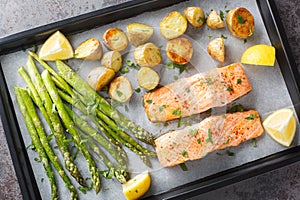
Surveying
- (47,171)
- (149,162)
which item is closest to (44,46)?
(47,171)

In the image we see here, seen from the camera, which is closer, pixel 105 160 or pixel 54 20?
pixel 105 160

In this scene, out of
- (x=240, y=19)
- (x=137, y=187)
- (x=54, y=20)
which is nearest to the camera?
(x=137, y=187)

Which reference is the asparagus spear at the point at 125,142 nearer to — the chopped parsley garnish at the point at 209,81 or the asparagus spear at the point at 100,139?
the asparagus spear at the point at 100,139

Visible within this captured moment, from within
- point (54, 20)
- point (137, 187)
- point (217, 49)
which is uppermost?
point (54, 20)

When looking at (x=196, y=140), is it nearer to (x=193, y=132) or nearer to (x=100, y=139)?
(x=193, y=132)

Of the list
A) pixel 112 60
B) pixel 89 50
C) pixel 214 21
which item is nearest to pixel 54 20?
pixel 89 50

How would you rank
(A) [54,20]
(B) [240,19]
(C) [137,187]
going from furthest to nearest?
(A) [54,20], (B) [240,19], (C) [137,187]

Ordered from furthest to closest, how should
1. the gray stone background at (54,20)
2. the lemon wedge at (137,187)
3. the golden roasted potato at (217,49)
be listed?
the gray stone background at (54,20), the golden roasted potato at (217,49), the lemon wedge at (137,187)

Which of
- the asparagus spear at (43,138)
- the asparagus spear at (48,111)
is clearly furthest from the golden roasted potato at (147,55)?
the asparagus spear at (43,138)
